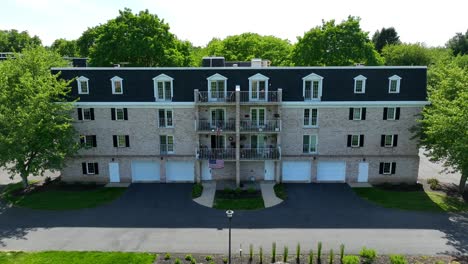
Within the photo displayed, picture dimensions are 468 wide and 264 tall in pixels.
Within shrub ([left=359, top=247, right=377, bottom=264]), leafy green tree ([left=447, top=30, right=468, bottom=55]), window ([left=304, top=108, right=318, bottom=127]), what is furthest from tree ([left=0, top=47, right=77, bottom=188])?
leafy green tree ([left=447, top=30, right=468, bottom=55])

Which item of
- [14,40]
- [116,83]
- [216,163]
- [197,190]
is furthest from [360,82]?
[14,40]

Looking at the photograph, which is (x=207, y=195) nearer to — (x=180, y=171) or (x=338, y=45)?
(x=180, y=171)

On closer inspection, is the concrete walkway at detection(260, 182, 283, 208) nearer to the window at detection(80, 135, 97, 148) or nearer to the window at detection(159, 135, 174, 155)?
the window at detection(159, 135, 174, 155)

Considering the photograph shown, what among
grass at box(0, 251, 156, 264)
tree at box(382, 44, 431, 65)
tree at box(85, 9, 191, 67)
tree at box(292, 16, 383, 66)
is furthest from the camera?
tree at box(382, 44, 431, 65)

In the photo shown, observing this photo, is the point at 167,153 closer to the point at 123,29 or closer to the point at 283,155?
the point at 283,155

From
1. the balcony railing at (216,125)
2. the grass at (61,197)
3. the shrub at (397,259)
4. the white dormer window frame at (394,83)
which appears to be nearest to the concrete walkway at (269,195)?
the balcony railing at (216,125)

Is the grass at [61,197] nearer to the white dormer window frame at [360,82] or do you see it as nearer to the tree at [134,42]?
the tree at [134,42]

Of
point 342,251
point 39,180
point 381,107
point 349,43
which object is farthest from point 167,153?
point 349,43
